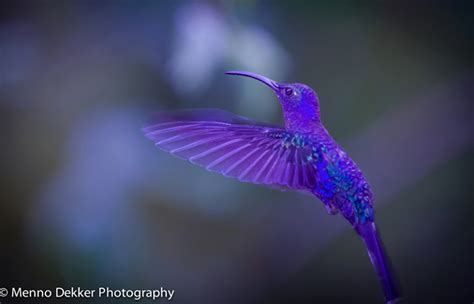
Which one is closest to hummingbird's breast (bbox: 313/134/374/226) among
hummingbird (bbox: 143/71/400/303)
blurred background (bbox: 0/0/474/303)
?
hummingbird (bbox: 143/71/400/303)

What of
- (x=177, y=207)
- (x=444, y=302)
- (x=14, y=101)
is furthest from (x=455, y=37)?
(x=14, y=101)

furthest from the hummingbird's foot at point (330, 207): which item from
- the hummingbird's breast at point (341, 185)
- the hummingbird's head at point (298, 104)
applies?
the hummingbird's head at point (298, 104)

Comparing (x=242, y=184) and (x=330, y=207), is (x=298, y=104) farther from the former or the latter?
(x=242, y=184)

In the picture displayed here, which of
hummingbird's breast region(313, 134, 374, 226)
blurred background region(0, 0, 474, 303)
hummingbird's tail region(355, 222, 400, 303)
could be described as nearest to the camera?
hummingbird's tail region(355, 222, 400, 303)

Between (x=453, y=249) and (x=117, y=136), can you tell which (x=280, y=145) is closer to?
(x=117, y=136)

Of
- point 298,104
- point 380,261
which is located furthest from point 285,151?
point 380,261

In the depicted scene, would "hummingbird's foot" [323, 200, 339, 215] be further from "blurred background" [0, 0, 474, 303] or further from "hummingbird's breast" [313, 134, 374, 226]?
"blurred background" [0, 0, 474, 303]

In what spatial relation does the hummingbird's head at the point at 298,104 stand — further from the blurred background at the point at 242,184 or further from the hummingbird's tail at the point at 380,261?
the blurred background at the point at 242,184
